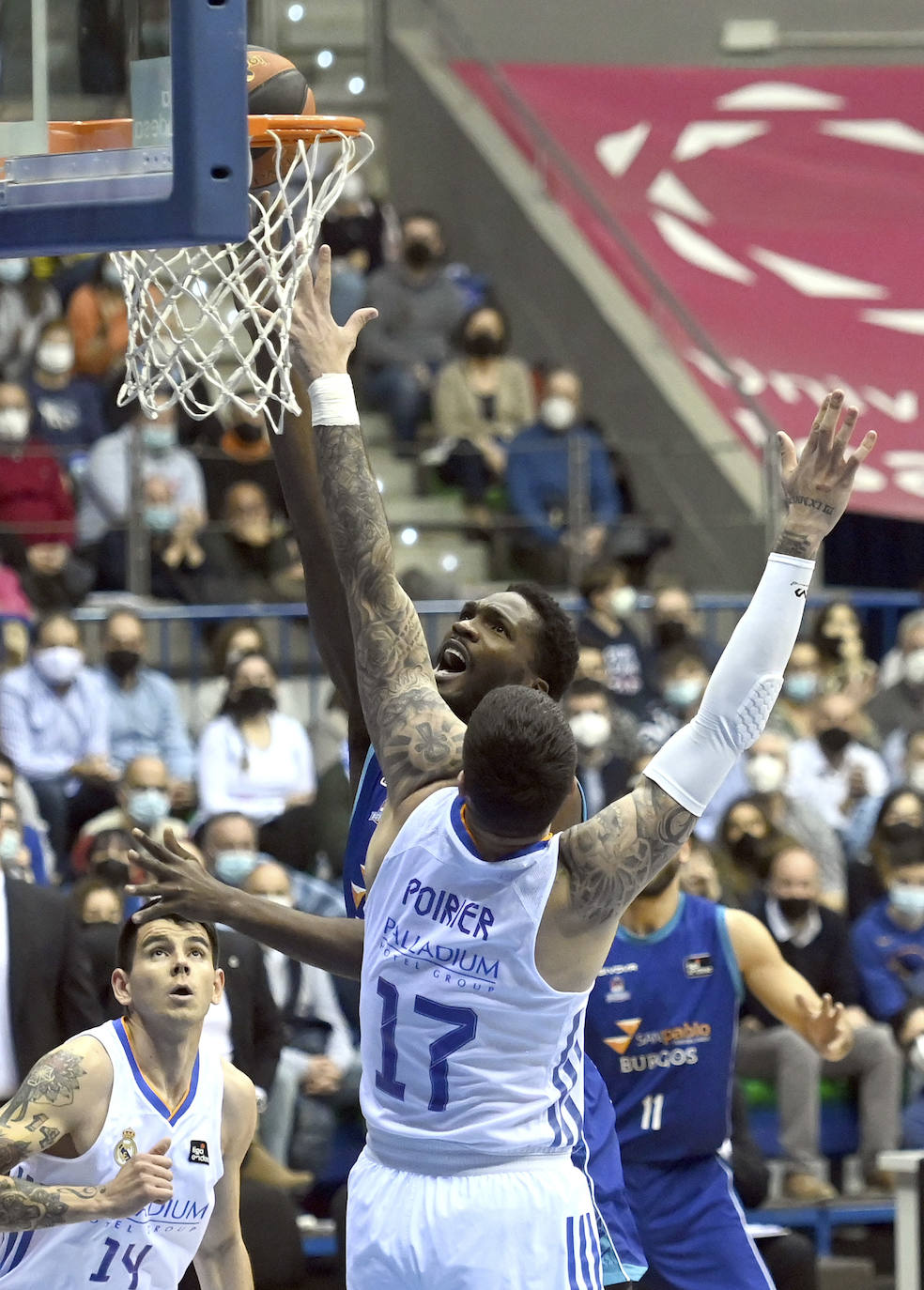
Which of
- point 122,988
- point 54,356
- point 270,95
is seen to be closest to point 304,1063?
point 122,988

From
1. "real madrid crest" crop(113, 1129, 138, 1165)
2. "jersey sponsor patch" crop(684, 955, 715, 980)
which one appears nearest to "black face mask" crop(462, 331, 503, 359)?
"jersey sponsor patch" crop(684, 955, 715, 980)

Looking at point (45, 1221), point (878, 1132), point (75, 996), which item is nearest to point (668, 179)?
point (878, 1132)

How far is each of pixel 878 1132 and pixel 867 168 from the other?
7.88 meters

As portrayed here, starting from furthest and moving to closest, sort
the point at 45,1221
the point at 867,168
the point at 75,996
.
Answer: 1. the point at 867,168
2. the point at 75,996
3. the point at 45,1221

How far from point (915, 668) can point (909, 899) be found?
232 cm

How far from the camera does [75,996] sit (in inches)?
276

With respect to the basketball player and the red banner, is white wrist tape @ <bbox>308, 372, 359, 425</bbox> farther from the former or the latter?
the red banner

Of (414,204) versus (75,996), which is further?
(414,204)

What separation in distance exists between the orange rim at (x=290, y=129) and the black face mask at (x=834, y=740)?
6.20 m

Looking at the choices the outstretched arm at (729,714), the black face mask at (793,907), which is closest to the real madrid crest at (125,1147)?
the outstretched arm at (729,714)

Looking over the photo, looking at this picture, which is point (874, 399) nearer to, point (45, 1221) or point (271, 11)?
point (271, 11)

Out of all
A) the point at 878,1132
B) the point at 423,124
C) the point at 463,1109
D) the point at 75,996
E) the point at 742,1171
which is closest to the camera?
the point at 463,1109

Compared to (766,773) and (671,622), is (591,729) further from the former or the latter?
(671,622)

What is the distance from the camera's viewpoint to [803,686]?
1101 cm
